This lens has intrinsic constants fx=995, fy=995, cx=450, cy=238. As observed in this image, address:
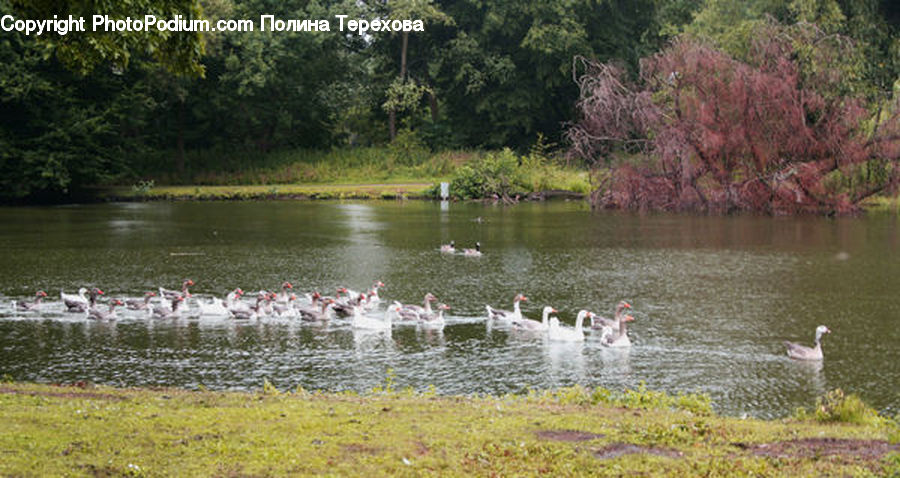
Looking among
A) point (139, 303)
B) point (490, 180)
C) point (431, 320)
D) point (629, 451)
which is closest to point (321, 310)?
point (431, 320)

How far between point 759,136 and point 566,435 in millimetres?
42467

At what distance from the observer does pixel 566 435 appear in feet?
36.3

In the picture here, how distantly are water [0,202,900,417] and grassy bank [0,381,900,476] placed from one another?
159 inches

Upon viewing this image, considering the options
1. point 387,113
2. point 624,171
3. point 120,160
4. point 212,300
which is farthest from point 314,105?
point 212,300

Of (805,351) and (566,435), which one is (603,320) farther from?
(566,435)

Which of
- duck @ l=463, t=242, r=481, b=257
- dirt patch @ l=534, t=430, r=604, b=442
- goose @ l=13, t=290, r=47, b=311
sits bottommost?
goose @ l=13, t=290, r=47, b=311

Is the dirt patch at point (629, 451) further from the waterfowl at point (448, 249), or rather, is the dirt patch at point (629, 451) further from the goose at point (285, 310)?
the waterfowl at point (448, 249)

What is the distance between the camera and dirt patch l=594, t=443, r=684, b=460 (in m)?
10.1

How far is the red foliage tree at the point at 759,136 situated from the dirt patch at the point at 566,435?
41526 mm

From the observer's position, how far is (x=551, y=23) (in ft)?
254

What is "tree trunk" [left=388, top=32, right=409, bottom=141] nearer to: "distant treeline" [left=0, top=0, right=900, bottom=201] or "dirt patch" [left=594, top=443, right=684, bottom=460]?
"distant treeline" [left=0, top=0, right=900, bottom=201]

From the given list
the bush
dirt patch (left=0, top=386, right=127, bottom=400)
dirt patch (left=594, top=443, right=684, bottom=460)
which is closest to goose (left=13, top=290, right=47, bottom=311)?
dirt patch (left=0, top=386, right=127, bottom=400)

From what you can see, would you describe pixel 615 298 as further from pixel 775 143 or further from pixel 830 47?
pixel 830 47

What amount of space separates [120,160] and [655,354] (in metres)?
55.4
